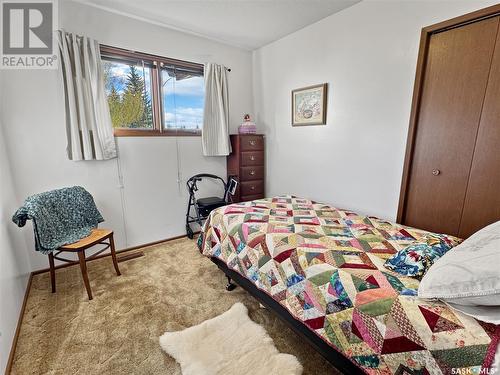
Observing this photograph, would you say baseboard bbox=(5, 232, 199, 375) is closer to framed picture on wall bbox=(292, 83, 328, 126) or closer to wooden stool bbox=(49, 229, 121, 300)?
wooden stool bbox=(49, 229, 121, 300)

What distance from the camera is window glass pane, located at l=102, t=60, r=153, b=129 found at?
8.95ft

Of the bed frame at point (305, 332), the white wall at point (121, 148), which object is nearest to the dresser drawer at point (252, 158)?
the white wall at point (121, 148)

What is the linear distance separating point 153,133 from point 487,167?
329 centimetres

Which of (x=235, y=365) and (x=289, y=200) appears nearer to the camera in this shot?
(x=235, y=365)

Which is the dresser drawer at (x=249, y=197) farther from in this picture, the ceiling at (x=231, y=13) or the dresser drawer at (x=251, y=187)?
the ceiling at (x=231, y=13)

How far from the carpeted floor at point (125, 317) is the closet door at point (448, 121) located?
1.64m

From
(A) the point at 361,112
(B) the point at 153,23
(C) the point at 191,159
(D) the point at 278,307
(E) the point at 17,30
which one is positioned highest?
(B) the point at 153,23

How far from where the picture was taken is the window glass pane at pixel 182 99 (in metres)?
3.08

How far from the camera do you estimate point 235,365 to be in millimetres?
1429

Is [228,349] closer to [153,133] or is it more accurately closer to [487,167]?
[487,167]

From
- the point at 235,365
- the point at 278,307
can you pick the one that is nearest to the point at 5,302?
the point at 235,365

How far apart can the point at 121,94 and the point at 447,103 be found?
3.28m

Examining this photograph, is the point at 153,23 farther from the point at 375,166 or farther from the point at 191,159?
the point at 375,166

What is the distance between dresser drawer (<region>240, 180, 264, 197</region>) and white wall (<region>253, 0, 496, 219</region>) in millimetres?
422
